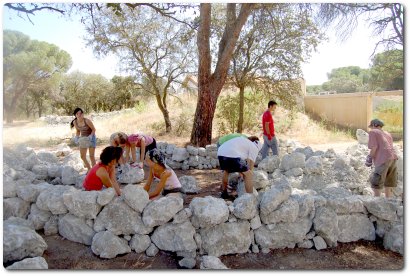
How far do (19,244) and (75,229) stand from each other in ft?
1.64

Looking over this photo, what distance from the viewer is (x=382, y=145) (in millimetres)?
3785

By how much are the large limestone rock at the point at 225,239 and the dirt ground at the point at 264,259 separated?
0.06 metres

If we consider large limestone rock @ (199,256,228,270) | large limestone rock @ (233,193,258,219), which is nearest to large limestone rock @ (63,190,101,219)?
large limestone rock @ (199,256,228,270)

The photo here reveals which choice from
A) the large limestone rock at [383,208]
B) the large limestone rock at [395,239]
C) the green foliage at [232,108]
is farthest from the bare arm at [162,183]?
the green foliage at [232,108]

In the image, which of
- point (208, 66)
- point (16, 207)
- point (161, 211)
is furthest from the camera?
point (208, 66)

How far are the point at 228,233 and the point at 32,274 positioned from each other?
142 cm

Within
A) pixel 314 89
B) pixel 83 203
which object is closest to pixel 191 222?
pixel 83 203

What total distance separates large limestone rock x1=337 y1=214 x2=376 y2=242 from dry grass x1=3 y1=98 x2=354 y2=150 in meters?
5.79

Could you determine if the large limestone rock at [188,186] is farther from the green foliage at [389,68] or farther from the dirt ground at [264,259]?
the green foliage at [389,68]

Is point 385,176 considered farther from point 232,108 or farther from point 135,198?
point 232,108

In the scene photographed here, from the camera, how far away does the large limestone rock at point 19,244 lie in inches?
106

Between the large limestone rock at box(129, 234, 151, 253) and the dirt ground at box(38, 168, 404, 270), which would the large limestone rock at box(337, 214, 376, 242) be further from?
the large limestone rock at box(129, 234, 151, 253)

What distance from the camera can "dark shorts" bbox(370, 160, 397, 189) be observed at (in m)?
3.91

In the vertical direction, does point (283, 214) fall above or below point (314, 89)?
below
